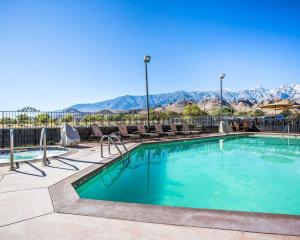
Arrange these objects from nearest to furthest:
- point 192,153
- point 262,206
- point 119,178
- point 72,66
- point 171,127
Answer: point 262,206, point 119,178, point 192,153, point 171,127, point 72,66

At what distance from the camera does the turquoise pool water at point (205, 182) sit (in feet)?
13.2

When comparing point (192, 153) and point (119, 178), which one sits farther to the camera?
point (192, 153)

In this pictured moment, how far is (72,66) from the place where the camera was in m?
16.2

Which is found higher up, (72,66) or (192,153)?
(72,66)

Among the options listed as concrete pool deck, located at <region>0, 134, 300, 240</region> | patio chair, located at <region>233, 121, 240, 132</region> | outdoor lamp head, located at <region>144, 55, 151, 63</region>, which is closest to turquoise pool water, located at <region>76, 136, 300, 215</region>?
concrete pool deck, located at <region>0, 134, 300, 240</region>

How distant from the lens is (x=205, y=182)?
5258 mm

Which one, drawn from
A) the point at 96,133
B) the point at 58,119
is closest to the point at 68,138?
the point at 96,133

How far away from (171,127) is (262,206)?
9918 mm

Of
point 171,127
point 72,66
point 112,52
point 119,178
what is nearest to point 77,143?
point 119,178

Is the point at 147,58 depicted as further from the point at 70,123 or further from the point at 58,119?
the point at 58,119

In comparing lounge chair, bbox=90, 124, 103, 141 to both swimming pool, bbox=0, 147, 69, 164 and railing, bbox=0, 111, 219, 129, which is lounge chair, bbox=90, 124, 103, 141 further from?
swimming pool, bbox=0, 147, 69, 164

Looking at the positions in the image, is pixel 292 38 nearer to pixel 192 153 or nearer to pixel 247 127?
pixel 247 127

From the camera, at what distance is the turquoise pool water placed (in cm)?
401

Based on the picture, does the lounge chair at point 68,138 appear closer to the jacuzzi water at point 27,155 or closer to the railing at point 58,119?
the jacuzzi water at point 27,155
